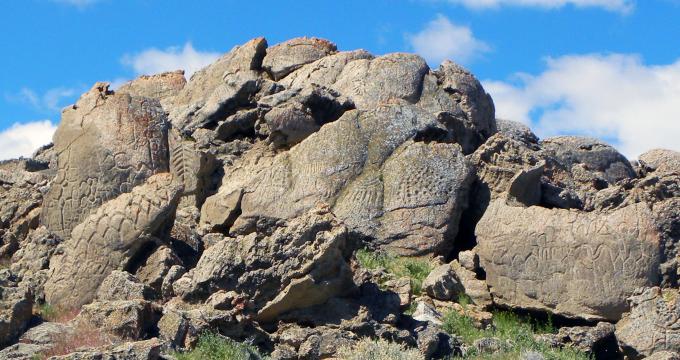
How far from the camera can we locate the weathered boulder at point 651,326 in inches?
802

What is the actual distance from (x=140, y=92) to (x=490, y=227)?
35.7 ft

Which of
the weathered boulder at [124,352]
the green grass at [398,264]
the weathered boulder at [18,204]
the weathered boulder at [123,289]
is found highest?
the weathered boulder at [18,204]

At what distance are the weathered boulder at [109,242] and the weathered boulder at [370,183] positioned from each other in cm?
301

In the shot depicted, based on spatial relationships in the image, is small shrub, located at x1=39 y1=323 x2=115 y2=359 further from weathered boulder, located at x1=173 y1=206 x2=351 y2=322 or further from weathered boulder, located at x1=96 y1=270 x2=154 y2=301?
weathered boulder, located at x1=173 y1=206 x2=351 y2=322

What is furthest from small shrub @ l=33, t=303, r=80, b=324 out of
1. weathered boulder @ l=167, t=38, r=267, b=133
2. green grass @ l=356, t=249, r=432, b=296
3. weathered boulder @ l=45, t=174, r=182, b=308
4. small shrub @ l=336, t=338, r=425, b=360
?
weathered boulder @ l=167, t=38, r=267, b=133

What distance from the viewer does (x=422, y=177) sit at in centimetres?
2423

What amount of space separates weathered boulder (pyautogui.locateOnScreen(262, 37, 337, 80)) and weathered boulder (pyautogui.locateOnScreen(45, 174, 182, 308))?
29.2 ft

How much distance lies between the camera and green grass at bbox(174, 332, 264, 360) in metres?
18.2

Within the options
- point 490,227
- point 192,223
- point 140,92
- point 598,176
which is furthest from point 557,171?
point 140,92

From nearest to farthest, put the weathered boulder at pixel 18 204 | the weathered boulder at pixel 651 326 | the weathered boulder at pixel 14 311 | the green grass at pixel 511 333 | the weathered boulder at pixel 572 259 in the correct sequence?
the weathered boulder at pixel 14 311, the green grass at pixel 511 333, the weathered boulder at pixel 651 326, the weathered boulder at pixel 572 259, the weathered boulder at pixel 18 204

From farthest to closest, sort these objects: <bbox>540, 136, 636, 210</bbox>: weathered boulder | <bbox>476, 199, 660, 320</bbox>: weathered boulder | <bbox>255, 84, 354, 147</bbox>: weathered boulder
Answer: <bbox>540, 136, 636, 210</bbox>: weathered boulder, <bbox>255, 84, 354, 147</bbox>: weathered boulder, <bbox>476, 199, 660, 320</bbox>: weathered boulder

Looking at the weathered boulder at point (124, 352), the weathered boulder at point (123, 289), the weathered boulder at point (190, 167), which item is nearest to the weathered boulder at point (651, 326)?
the weathered boulder at point (123, 289)

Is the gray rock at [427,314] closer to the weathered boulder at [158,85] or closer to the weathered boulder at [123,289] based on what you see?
the weathered boulder at [123,289]

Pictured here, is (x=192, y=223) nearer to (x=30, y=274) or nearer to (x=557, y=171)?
(x=30, y=274)
